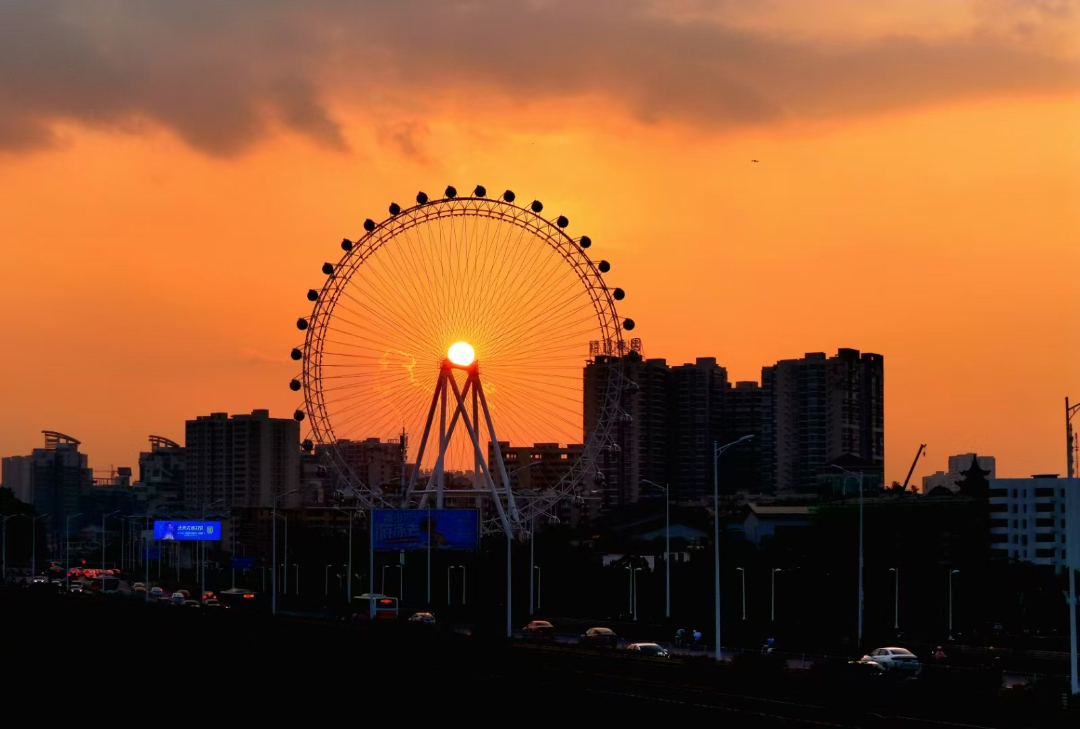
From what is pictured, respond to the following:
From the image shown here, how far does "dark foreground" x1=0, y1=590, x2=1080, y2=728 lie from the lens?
55.1 meters

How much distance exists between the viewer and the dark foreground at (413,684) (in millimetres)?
55062

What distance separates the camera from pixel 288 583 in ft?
623

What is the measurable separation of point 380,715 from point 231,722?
507cm

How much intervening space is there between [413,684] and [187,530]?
101150 millimetres

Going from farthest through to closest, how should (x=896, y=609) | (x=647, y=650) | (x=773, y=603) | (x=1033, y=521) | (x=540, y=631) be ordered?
1. (x=1033, y=521)
2. (x=773, y=603)
3. (x=896, y=609)
4. (x=540, y=631)
5. (x=647, y=650)

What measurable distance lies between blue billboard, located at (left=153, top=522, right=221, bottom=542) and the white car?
306ft

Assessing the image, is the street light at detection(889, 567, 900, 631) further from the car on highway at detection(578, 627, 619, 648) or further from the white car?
the white car

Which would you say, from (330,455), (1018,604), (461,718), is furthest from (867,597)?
(461,718)

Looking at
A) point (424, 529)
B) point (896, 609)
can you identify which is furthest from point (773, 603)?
point (424, 529)

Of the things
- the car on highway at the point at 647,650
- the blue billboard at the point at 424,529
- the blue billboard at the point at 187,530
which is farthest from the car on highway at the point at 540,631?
the blue billboard at the point at 187,530

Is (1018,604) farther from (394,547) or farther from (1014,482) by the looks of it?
(1014,482)

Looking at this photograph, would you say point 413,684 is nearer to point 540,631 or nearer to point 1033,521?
point 540,631

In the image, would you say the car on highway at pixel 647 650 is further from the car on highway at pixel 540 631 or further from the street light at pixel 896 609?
the street light at pixel 896 609

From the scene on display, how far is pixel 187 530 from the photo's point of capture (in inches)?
6358
